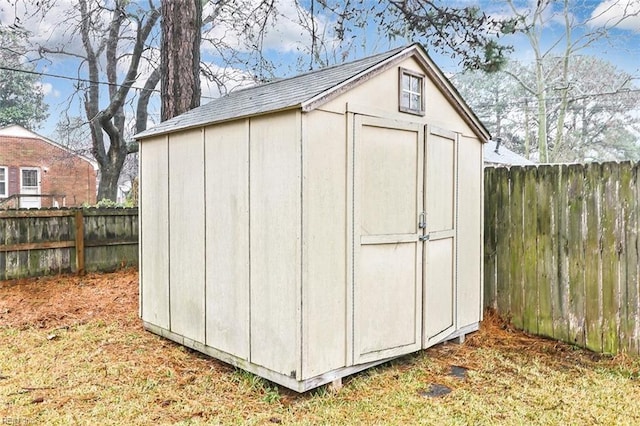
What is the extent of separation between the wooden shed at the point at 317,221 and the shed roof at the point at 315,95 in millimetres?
17

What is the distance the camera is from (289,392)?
9.70ft

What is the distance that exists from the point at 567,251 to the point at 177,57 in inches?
198

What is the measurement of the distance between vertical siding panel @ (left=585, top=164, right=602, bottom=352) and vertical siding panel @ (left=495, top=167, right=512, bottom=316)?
2.51 feet

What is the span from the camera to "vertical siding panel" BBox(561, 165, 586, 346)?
3.77 meters

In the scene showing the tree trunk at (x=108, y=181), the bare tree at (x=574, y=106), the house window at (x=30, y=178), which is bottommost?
the tree trunk at (x=108, y=181)

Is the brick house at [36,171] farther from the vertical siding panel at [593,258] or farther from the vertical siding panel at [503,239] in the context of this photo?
the vertical siding panel at [593,258]

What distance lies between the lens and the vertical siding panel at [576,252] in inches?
148

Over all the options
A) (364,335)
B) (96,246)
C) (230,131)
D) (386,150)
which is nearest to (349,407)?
(364,335)

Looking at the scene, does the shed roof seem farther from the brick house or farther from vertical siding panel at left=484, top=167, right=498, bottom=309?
the brick house

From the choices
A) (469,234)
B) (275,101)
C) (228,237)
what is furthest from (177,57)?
(469,234)

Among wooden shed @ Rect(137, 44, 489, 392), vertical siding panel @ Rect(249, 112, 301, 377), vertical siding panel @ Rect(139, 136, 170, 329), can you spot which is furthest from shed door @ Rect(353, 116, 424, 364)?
vertical siding panel @ Rect(139, 136, 170, 329)

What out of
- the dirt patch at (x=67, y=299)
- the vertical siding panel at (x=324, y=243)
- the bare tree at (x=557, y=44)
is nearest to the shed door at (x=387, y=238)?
the vertical siding panel at (x=324, y=243)

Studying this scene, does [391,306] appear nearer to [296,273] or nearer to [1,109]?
[296,273]

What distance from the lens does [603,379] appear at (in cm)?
315
